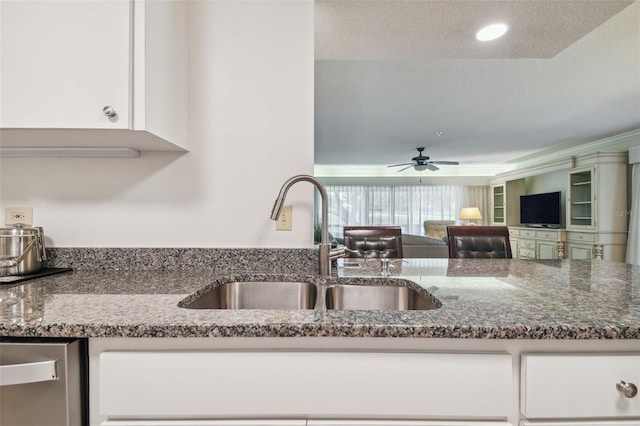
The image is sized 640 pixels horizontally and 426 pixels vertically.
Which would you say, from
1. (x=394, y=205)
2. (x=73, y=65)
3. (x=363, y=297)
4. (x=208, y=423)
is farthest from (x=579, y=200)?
(x=73, y=65)

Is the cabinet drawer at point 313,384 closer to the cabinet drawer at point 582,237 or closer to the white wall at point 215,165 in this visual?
the white wall at point 215,165

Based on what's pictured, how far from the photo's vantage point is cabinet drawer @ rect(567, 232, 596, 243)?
4.75 metres

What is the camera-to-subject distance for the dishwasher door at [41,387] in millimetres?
628

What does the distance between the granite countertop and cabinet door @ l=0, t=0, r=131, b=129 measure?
50 cm

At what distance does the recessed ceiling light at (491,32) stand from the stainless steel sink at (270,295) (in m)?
1.47

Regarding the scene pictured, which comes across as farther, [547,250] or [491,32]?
[547,250]

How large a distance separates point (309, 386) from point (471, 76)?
3.01 meters

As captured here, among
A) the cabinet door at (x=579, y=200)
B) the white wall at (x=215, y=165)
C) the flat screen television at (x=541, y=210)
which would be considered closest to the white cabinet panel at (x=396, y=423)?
the white wall at (x=215, y=165)

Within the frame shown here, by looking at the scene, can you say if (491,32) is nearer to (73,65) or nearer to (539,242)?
(73,65)

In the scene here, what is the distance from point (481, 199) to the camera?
804 centimetres

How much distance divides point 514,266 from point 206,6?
5.50 ft

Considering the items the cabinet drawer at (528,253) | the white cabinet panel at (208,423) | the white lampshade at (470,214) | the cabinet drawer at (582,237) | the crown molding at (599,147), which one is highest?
the crown molding at (599,147)

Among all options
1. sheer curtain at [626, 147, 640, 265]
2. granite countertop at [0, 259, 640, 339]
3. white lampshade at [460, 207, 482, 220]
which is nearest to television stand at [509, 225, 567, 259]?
white lampshade at [460, 207, 482, 220]

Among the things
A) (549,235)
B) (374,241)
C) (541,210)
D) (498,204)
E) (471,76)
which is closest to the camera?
(374,241)
